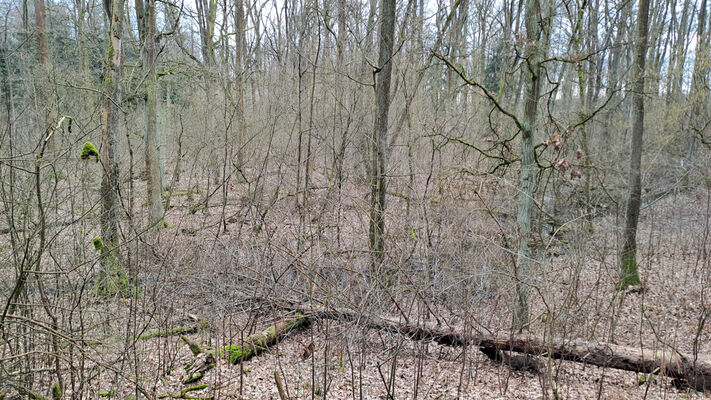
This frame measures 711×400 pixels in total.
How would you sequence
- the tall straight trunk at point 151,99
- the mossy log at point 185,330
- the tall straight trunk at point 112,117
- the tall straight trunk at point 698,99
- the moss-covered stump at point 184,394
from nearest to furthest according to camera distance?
the moss-covered stump at point 184,394, the mossy log at point 185,330, the tall straight trunk at point 112,117, the tall straight trunk at point 151,99, the tall straight trunk at point 698,99

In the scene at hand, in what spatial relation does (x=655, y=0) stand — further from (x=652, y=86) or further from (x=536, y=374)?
(x=536, y=374)

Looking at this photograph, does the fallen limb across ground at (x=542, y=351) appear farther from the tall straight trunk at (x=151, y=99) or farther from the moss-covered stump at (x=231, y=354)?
the tall straight trunk at (x=151, y=99)

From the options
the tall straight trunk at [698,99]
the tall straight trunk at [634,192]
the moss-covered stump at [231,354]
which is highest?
the tall straight trunk at [698,99]

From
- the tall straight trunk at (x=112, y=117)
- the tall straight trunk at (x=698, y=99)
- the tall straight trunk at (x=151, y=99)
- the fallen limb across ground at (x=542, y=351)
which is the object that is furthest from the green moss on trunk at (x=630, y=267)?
the tall straight trunk at (x=151, y=99)

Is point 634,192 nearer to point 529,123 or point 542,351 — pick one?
point 529,123

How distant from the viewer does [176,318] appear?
6.51 metres

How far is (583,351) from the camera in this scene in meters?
5.02

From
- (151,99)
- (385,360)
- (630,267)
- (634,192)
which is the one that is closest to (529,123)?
(634,192)

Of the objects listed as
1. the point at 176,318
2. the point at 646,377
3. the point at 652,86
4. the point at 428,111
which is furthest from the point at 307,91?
the point at 646,377

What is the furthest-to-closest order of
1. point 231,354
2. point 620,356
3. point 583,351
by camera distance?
A: point 231,354, point 583,351, point 620,356

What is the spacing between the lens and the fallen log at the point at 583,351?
463cm

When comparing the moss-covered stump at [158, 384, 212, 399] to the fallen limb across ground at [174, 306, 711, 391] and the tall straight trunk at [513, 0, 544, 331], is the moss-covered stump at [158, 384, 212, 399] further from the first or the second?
the tall straight trunk at [513, 0, 544, 331]

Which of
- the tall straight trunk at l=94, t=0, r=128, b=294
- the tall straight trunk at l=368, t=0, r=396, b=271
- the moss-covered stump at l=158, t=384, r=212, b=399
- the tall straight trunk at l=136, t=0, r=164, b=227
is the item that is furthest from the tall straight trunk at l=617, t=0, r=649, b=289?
the tall straight trunk at l=136, t=0, r=164, b=227

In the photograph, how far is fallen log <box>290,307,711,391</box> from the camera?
4.63 meters
